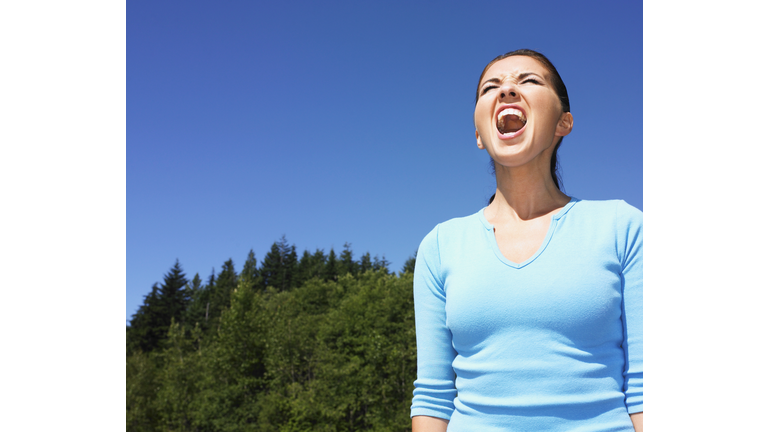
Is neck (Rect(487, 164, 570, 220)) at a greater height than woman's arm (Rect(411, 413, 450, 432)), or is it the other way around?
neck (Rect(487, 164, 570, 220))

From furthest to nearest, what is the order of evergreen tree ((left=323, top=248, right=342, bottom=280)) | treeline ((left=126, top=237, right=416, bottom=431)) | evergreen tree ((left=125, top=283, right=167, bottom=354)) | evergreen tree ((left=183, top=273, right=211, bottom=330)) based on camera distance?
1. evergreen tree ((left=323, top=248, right=342, bottom=280))
2. evergreen tree ((left=183, top=273, right=211, bottom=330))
3. evergreen tree ((left=125, top=283, right=167, bottom=354))
4. treeline ((left=126, top=237, right=416, bottom=431))

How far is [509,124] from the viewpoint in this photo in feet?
6.34

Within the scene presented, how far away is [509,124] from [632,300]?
771 millimetres

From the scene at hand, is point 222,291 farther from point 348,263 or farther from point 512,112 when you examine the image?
point 512,112

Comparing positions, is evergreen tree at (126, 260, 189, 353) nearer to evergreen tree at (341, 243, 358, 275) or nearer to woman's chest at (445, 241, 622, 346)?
evergreen tree at (341, 243, 358, 275)

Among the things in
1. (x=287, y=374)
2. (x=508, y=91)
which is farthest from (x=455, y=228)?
(x=287, y=374)

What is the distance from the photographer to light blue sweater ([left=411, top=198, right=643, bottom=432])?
5.06 feet

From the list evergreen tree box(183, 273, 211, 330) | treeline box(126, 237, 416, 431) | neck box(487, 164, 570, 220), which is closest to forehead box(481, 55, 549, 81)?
neck box(487, 164, 570, 220)

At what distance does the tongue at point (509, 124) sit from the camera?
1.92 m

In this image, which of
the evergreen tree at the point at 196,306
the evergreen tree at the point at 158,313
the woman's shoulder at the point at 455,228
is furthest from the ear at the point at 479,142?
the evergreen tree at the point at 196,306
